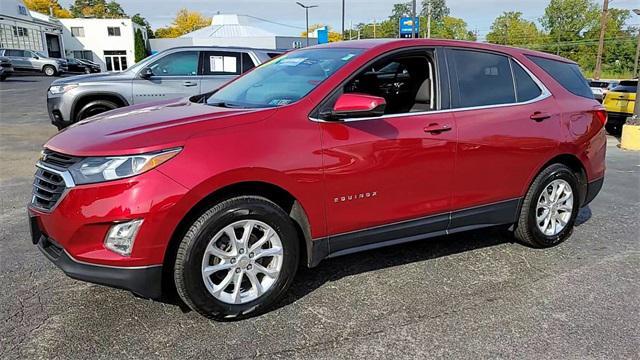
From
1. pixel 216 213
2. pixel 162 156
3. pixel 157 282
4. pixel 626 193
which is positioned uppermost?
pixel 162 156

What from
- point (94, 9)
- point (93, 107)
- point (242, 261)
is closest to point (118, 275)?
point (242, 261)

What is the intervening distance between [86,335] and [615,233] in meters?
4.70

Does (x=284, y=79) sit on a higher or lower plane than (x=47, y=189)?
higher

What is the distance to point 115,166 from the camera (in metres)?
2.78

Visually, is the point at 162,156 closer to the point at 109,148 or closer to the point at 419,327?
the point at 109,148

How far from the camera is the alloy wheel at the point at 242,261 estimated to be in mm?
3041

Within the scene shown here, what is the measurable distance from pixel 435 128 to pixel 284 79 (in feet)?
3.86

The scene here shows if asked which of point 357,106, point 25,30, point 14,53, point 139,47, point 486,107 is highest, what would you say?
point 25,30

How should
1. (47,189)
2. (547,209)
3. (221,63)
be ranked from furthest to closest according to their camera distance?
1. (221,63)
2. (547,209)
3. (47,189)

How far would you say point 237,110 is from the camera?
11.0 feet

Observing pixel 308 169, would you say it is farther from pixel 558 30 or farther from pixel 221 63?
pixel 558 30

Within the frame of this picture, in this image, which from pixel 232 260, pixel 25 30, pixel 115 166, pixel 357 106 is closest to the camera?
pixel 115 166

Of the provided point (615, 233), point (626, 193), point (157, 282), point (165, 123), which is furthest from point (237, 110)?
point (626, 193)

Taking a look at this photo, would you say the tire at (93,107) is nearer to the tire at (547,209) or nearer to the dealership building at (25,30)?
the tire at (547,209)
